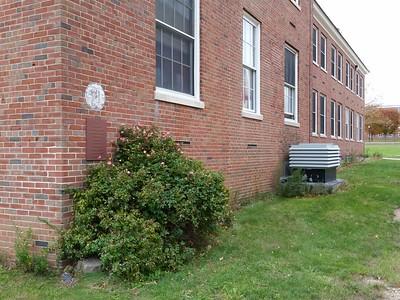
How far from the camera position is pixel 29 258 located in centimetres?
484

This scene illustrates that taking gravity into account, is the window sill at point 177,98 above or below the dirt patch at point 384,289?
above

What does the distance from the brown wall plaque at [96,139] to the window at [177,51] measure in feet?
4.79

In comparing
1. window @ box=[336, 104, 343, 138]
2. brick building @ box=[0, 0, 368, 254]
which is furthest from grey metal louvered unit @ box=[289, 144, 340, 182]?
window @ box=[336, 104, 343, 138]

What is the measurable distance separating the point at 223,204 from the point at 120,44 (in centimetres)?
248

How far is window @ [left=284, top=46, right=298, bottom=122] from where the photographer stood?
531 inches

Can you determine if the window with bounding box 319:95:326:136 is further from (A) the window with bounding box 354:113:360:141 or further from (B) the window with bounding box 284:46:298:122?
(A) the window with bounding box 354:113:360:141

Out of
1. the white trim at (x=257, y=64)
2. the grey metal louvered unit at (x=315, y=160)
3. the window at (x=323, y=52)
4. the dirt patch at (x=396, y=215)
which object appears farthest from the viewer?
the window at (x=323, y=52)

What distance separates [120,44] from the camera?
579 centimetres

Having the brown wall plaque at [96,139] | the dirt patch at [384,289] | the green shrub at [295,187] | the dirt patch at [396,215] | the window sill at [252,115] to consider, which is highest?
the window sill at [252,115]

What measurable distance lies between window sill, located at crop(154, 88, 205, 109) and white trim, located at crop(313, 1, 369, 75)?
450 inches

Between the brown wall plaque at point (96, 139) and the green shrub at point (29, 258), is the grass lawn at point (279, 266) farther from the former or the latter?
the brown wall plaque at point (96, 139)

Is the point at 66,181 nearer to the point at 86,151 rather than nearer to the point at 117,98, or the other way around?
the point at 86,151

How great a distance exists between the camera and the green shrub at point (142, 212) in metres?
4.58

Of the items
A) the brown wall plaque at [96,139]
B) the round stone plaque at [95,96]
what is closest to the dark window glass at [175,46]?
the round stone plaque at [95,96]
